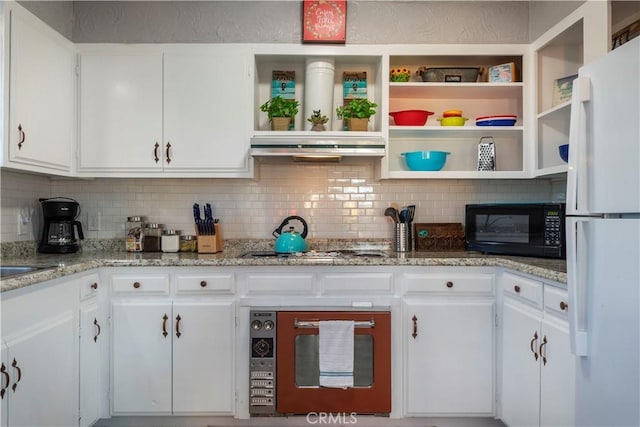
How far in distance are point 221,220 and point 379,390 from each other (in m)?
1.47

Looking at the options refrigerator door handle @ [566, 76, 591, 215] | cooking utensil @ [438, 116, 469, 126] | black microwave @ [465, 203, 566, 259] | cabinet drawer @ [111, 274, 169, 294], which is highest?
cooking utensil @ [438, 116, 469, 126]

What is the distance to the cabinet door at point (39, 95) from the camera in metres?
1.92

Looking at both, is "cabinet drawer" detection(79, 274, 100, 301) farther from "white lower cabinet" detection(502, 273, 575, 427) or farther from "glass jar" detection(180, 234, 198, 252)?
"white lower cabinet" detection(502, 273, 575, 427)

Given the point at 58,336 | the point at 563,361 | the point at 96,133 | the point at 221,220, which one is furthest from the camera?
the point at 221,220

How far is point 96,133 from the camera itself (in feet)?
7.88

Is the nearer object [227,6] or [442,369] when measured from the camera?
[442,369]

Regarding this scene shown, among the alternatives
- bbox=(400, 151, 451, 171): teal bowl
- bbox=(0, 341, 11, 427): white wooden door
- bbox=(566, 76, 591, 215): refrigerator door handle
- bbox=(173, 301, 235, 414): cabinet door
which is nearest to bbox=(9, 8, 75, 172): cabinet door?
bbox=(0, 341, 11, 427): white wooden door

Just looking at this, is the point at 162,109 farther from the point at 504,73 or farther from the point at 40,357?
the point at 504,73

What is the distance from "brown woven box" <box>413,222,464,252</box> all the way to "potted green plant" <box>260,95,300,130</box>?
1.13 m

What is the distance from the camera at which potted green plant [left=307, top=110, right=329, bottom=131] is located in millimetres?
2438

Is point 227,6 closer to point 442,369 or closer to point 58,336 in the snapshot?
point 58,336

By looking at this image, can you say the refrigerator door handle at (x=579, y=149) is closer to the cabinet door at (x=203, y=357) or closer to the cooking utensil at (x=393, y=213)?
the cooking utensil at (x=393, y=213)

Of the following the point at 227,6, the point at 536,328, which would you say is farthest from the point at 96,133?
the point at 536,328

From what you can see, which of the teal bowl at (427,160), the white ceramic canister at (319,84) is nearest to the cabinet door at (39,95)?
the white ceramic canister at (319,84)
